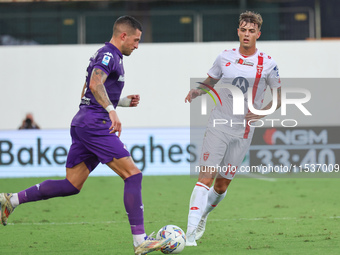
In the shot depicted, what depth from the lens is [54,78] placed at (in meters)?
19.8

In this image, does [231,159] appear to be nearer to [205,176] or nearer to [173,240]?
[205,176]

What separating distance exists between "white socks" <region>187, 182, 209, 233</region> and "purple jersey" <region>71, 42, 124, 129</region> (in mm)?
1289

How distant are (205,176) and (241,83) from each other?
40.7 inches

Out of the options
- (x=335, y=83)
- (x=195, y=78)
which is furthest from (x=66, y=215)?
(x=335, y=83)

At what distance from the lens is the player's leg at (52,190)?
619 centimetres

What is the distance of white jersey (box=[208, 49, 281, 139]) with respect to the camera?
6.90 metres

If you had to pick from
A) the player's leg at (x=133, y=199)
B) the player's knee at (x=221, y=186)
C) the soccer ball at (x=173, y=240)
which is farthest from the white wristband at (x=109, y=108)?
the player's knee at (x=221, y=186)

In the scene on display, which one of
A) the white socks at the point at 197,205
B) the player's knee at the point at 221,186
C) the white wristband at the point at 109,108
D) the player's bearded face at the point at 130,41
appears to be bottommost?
the white socks at the point at 197,205

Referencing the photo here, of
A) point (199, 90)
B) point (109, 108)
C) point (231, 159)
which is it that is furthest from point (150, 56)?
point (109, 108)

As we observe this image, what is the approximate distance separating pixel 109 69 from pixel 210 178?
1710mm

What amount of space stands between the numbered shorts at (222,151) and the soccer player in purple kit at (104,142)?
1124 mm

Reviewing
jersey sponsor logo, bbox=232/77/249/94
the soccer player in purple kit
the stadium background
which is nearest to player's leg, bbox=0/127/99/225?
the soccer player in purple kit

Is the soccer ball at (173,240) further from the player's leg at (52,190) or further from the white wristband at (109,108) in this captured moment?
the white wristband at (109,108)

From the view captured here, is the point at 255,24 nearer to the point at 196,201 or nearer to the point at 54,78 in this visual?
the point at 196,201
